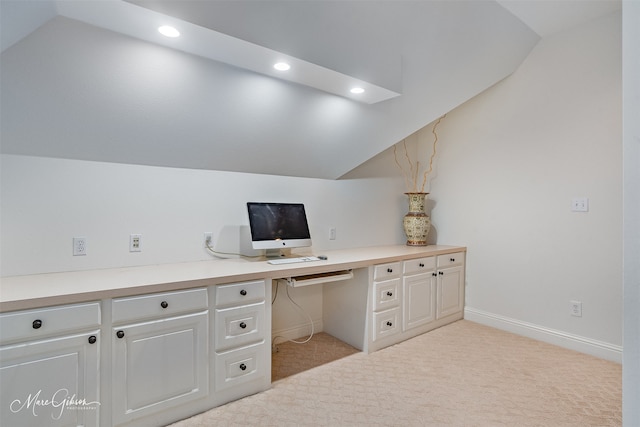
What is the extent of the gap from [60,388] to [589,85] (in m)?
3.82

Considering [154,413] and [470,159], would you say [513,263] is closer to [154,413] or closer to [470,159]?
[470,159]

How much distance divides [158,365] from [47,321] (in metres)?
0.52

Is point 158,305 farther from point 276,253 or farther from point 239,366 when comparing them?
point 276,253

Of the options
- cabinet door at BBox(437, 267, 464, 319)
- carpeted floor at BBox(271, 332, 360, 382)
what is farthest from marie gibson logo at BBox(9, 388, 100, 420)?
cabinet door at BBox(437, 267, 464, 319)

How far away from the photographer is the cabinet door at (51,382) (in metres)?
1.29

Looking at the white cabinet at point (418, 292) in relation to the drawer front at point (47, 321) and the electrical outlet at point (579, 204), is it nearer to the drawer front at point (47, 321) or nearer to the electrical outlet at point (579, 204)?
the electrical outlet at point (579, 204)

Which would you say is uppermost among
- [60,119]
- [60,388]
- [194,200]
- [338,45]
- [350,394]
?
[338,45]

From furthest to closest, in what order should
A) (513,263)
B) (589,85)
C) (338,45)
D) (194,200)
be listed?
(513,263)
(589,85)
(194,200)
(338,45)

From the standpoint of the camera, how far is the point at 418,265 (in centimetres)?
287

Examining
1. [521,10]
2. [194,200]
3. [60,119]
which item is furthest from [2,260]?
[521,10]

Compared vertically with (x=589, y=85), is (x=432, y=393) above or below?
below

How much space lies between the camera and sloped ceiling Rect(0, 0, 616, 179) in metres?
1.44

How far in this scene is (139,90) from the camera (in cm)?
169

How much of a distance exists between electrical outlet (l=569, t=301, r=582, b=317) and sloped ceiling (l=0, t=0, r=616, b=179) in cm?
193
